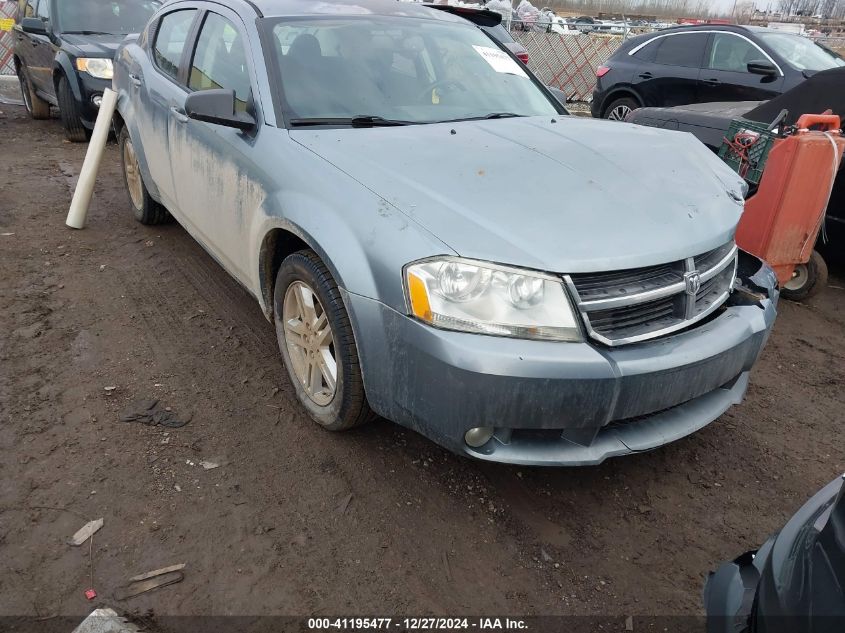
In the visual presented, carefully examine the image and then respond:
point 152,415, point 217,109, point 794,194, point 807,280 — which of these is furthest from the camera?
point 807,280

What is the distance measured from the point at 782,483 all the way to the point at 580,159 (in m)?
1.61

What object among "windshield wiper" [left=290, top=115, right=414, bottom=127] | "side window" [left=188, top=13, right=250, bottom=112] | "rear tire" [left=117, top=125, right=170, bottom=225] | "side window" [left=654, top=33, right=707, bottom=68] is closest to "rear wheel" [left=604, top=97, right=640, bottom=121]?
"side window" [left=654, top=33, right=707, bottom=68]

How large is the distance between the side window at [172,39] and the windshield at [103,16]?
458 centimetres

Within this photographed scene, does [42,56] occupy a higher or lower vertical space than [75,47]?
lower

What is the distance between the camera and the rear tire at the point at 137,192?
5090 mm

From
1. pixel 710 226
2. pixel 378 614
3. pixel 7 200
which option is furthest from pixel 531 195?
pixel 7 200

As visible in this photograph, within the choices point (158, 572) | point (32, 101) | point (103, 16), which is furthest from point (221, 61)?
point (32, 101)

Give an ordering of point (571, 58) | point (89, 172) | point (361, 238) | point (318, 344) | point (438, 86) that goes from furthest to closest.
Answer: point (571, 58), point (89, 172), point (438, 86), point (318, 344), point (361, 238)

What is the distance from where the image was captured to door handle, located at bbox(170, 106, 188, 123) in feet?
11.8

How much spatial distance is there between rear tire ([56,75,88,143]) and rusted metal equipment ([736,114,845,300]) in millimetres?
7482

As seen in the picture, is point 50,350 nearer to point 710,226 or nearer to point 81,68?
point 710,226

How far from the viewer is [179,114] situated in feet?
12.0

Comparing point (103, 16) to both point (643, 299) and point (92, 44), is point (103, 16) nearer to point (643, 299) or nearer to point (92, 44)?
point (92, 44)

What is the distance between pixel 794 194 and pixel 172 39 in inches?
159
